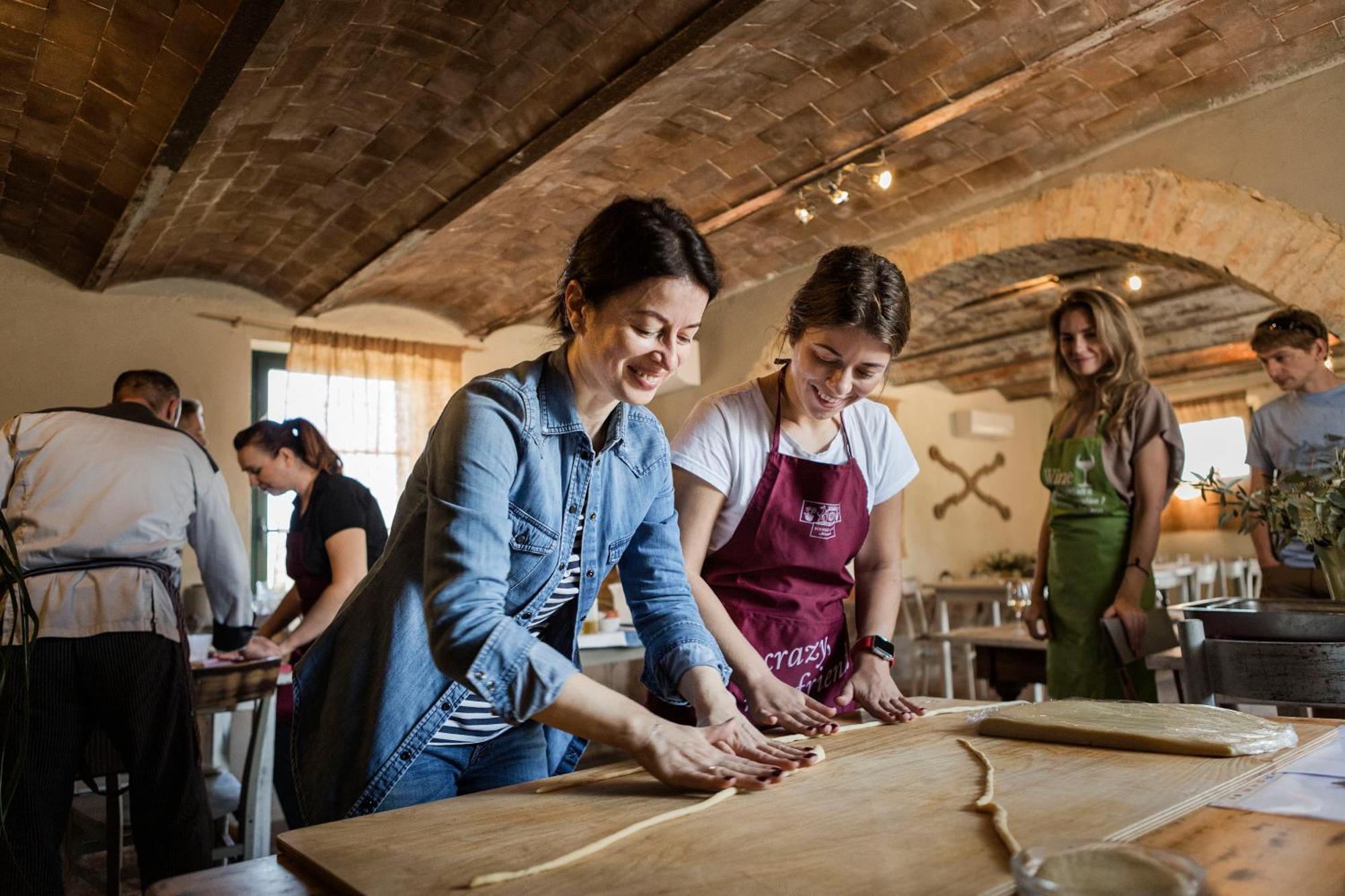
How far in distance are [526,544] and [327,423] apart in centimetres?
567

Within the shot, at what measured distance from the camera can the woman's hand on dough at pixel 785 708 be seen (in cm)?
145

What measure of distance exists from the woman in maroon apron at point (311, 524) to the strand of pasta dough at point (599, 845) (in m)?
2.06

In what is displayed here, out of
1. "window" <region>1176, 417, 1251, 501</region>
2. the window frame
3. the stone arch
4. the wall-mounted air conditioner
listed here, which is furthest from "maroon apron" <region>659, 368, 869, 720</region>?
"window" <region>1176, 417, 1251, 501</region>

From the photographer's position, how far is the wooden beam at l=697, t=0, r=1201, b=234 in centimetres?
336

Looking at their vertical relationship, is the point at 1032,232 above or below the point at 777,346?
above

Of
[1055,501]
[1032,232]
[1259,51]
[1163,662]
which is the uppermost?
[1259,51]

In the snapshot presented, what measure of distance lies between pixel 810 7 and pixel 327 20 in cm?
167

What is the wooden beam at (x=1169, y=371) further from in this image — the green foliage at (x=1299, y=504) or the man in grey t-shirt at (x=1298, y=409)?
the green foliage at (x=1299, y=504)

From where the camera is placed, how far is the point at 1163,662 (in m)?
2.38

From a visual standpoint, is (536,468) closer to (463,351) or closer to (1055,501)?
(1055,501)

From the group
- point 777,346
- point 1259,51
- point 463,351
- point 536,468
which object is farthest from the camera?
point 463,351

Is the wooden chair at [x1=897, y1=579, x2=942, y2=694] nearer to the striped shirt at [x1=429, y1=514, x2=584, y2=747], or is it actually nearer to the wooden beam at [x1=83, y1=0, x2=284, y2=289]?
the wooden beam at [x1=83, y1=0, x2=284, y2=289]

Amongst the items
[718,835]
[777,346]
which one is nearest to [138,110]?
[777,346]

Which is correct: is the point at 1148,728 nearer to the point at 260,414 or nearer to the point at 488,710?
the point at 488,710
